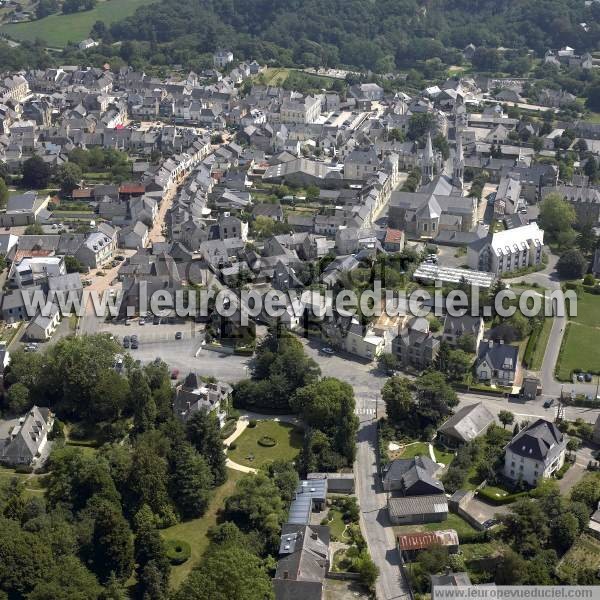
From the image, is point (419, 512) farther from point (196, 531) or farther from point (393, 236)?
point (393, 236)

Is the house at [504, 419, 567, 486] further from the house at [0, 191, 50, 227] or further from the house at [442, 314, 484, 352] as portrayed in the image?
the house at [0, 191, 50, 227]

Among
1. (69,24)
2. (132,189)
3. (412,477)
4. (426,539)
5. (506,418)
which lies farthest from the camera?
(69,24)

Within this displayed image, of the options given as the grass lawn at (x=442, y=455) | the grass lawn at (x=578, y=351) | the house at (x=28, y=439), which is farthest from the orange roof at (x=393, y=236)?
the house at (x=28, y=439)

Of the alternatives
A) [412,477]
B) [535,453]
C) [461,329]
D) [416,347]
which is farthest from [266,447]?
[461,329]

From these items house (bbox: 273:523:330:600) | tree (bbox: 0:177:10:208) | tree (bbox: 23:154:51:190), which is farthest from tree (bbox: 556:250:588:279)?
tree (bbox: 23:154:51:190)

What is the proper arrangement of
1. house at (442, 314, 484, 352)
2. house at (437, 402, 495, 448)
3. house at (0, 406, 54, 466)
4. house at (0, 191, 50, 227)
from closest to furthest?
house at (0, 406, 54, 466) → house at (437, 402, 495, 448) → house at (442, 314, 484, 352) → house at (0, 191, 50, 227)
